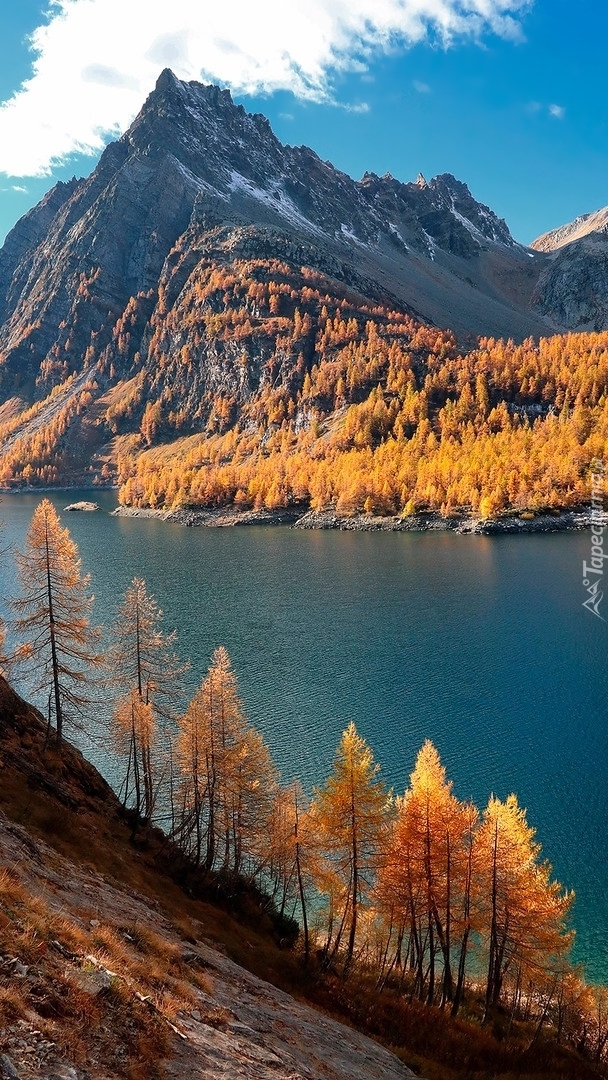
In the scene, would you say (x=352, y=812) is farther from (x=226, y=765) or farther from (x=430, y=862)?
(x=226, y=765)

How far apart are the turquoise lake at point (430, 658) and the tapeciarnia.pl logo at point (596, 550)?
1.93 m

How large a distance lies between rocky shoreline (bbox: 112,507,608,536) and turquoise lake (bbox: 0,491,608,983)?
14.9m

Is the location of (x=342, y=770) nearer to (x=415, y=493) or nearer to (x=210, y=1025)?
(x=210, y=1025)

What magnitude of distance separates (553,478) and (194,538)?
10205cm

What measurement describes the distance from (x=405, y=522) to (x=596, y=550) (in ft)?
177

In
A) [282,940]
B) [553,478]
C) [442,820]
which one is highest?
[553,478]

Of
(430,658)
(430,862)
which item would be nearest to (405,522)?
(430,658)

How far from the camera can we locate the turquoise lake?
44.9 meters

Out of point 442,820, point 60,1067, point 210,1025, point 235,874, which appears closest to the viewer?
point 60,1067

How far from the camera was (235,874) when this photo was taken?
108ft

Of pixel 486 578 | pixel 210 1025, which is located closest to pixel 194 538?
pixel 486 578

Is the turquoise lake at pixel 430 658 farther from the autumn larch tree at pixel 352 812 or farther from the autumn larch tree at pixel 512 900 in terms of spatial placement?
the autumn larch tree at pixel 352 812

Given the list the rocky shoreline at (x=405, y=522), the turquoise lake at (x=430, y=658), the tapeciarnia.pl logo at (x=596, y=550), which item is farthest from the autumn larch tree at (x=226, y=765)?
the rocky shoreline at (x=405, y=522)

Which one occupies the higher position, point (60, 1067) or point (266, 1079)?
point (60, 1067)
